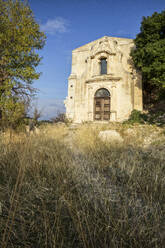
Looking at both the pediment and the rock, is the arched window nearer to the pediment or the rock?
the pediment

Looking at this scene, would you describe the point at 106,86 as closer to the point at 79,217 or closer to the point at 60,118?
the point at 60,118

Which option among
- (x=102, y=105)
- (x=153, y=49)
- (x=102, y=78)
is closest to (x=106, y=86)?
Answer: (x=102, y=78)

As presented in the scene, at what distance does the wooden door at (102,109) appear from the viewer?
496 inches

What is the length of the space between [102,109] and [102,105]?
0.41 metres

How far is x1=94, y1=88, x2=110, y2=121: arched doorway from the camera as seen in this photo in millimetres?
12609

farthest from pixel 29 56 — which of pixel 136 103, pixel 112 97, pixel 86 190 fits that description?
pixel 136 103

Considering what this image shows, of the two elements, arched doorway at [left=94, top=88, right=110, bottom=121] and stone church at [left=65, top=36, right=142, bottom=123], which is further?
arched doorway at [left=94, top=88, right=110, bottom=121]

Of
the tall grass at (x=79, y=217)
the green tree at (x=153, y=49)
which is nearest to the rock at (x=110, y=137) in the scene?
the tall grass at (x=79, y=217)

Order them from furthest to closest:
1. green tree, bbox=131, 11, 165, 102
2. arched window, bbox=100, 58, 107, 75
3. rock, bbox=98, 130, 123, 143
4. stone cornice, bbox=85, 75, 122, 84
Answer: arched window, bbox=100, 58, 107, 75 → stone cornice, bbox=85, 75, 122, 84 → green tree, bbox=131, 11, 165, 102 → rock, bbox=98, 130, 123, 143

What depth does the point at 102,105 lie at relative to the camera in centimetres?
1277

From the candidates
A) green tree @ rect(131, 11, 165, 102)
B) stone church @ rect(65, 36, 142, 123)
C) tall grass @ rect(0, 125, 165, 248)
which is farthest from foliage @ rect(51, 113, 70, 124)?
tall grass @ rect(0, 125, 165, 248)

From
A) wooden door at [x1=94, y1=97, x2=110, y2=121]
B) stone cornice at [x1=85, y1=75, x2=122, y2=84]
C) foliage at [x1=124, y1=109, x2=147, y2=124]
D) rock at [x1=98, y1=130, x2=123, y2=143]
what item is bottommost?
rock at [x1=98, y1=130, x2=123, y2=143]

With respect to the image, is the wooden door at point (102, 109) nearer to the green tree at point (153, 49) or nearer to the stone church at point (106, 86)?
the stone church at point (106, 86)

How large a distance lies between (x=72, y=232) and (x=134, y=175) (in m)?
1.28
